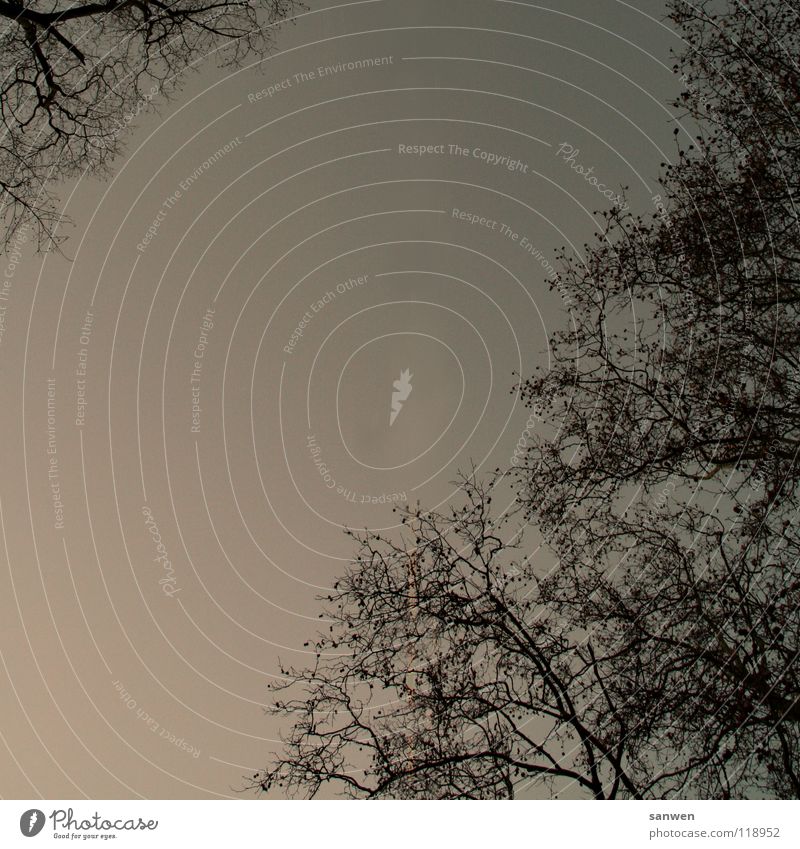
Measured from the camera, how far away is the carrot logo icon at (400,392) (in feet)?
32.2

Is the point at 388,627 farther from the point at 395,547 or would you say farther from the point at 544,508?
the point at 544,508

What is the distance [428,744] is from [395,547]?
196 cm

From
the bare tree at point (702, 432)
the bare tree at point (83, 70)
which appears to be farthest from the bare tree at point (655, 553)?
the bare tree at point (83, 70)

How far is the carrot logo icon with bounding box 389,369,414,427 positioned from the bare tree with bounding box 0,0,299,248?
3920 mm

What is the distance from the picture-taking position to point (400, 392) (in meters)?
9.89

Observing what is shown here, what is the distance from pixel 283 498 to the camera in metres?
9.85
